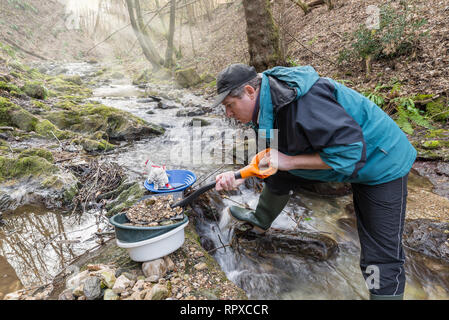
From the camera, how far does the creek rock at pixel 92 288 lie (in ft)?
6.08

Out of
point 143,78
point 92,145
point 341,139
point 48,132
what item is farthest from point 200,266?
point 143,78

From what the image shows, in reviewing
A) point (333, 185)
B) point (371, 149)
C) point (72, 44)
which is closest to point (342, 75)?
point (333, 185)

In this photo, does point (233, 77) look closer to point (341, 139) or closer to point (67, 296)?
point (341, 139)

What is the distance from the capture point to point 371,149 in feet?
6.32

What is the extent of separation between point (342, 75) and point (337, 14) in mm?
5234

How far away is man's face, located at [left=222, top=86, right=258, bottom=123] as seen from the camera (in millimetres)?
1957

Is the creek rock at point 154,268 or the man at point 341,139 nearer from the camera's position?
the man at point 341,139

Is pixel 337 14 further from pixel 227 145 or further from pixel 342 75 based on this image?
pixel 227 145

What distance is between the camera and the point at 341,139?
5.48 feet

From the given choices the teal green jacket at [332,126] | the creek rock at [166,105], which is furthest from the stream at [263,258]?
the creek rock at [166,105]

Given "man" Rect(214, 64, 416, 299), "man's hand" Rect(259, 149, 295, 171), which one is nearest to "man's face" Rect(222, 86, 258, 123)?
"man" Rect(214, 64, 416, 299)

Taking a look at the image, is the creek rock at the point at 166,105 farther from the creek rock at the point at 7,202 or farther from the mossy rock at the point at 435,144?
the mossy rock at the point at 435,144

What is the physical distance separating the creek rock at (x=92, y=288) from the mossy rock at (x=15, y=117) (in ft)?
19.7

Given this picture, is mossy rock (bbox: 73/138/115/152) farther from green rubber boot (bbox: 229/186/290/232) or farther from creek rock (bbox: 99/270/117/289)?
creek rock (bbox: 99/270/117/289)
